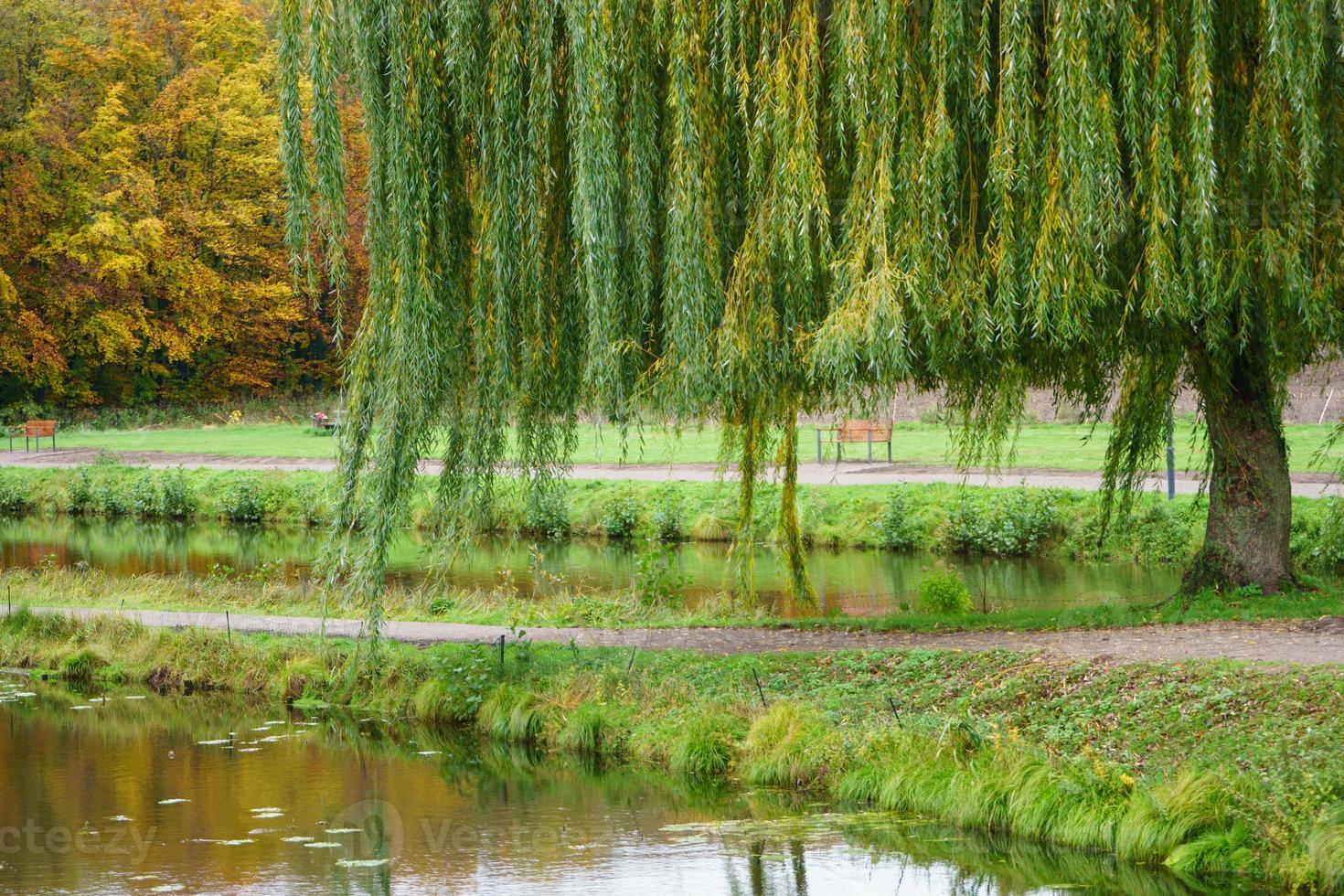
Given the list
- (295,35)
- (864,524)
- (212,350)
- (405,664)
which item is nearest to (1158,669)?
(405,664)

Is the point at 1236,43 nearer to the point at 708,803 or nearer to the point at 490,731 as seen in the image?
the point at 708,803

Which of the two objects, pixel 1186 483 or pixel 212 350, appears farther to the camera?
pixel 212 350

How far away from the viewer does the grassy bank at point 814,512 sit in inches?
774

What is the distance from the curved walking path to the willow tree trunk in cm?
115

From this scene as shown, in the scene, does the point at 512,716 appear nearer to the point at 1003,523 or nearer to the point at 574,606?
the point at 574,606

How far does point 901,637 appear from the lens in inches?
510

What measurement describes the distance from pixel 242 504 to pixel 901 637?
62.5 feet

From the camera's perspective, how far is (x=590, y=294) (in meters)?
10.4

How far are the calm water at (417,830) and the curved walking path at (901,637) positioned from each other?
1.51 metres

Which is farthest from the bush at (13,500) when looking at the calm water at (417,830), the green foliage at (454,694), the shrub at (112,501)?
the green foliage at (454,694)

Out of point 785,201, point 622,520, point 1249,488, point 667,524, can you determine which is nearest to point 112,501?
point 622,520

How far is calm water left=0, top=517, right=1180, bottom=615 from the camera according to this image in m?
17.6

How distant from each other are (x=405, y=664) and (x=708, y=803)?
3936 mm

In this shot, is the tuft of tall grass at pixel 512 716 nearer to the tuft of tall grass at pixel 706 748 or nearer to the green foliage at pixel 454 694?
the green foliage at pixel 454 694
